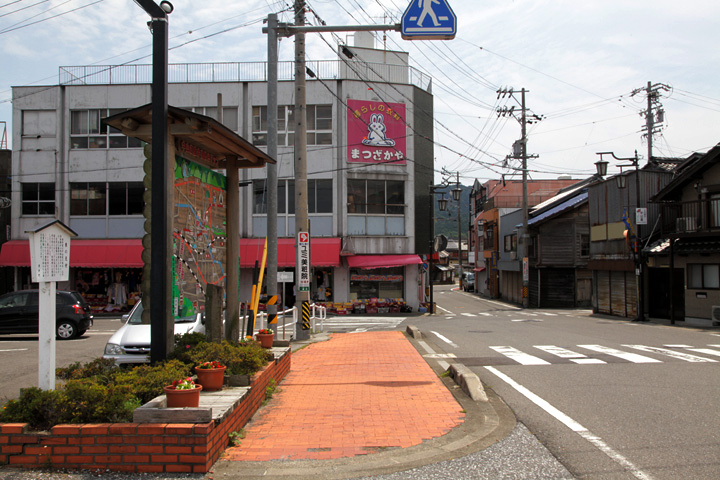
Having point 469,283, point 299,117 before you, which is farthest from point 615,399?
point 469,283

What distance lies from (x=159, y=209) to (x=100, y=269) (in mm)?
28556

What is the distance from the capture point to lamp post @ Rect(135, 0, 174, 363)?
6.28 metres

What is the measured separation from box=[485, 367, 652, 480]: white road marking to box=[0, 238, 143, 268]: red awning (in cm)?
2587

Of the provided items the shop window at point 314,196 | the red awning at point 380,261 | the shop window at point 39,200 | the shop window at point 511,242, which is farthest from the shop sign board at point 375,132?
the shop window at point 39,200

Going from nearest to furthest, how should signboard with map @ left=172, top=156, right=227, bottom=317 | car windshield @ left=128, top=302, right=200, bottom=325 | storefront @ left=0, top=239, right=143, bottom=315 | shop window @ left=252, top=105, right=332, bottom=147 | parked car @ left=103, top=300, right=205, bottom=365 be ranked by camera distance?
1. signboard with map @ left=172, top=156, right=227, bottom=317
2. parked car @ left=103, top=300, right=205, bottom=365
3. car windshield @ left=128, top=302, right=200, bottom=325
4. storefront @ left=0, top=239, right=143, bottom=315
5. shop window @ left=252, top=105, right=332, bottom=147

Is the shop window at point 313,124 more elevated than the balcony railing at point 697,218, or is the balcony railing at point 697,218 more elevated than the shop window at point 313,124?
the shop window at point 313,124

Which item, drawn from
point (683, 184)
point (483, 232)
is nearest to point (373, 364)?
point (683, 184)

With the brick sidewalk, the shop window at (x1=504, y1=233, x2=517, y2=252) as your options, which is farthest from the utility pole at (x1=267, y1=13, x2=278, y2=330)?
the shop window at (x1=504, y1=233, x2=517, y2=252)

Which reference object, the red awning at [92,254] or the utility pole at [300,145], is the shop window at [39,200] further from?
the utility pole at [300,145]

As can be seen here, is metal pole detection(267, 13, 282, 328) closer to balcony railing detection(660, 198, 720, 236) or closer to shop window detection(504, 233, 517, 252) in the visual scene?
balcony railing detection(660, 198, 720, 236)

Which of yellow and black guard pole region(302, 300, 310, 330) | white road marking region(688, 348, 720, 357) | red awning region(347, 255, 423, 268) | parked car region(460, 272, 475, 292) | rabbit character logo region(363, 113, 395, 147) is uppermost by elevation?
rabbit character logo region(363, 113, 395, 147)

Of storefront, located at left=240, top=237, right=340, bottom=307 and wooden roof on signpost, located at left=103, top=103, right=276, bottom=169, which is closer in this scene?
wooden roof on signpost, located at left=103, top=103, right=276, bottom=169

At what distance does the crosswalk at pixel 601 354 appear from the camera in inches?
445

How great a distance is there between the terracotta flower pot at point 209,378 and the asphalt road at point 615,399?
3.54 m
